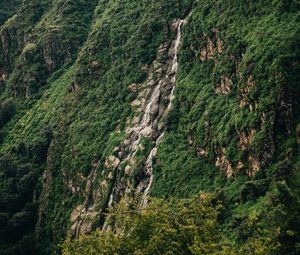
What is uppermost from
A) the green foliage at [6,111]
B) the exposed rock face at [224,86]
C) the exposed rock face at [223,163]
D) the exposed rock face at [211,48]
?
the exposed rock face at [211,48]

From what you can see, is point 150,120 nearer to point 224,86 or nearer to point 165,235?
point 224,86

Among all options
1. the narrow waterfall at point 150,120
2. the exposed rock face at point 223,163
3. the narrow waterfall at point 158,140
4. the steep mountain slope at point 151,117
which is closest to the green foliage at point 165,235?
the steep mountain slope at point 151,117

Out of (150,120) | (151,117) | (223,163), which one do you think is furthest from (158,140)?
(223,163)

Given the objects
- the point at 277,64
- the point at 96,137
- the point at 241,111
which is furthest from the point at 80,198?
the point at 277,64

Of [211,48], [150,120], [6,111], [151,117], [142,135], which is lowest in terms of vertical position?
[6,111]

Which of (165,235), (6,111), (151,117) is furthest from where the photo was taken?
(6,111)

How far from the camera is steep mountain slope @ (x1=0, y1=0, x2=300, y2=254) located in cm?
5366

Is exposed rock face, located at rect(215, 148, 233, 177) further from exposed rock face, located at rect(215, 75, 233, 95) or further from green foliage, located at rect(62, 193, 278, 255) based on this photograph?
green foliage, located at rect(62, 193, 278, 255)

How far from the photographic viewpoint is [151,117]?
7388cm

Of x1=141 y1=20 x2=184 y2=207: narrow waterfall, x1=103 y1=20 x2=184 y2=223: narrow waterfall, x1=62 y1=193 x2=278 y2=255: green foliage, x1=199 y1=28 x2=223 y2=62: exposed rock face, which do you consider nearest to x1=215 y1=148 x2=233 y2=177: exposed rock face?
x1=141 y1=20 x2=184 y2=207: narrow waterfall

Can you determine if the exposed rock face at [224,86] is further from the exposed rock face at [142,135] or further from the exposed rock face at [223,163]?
the exposed rock face at [142,135]

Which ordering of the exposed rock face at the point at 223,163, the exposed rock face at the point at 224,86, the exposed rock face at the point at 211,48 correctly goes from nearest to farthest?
the exposed rock face at the point at 223,163 < the exposed rock face at the point at 224,86 < the exposed rock face at the point at 211,48

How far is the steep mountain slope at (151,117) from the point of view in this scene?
176 ft

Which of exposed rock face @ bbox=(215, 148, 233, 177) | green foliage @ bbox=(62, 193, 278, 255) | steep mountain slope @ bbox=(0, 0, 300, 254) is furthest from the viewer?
exposed rock face @ bbox=(215, 148, 233, 177)
